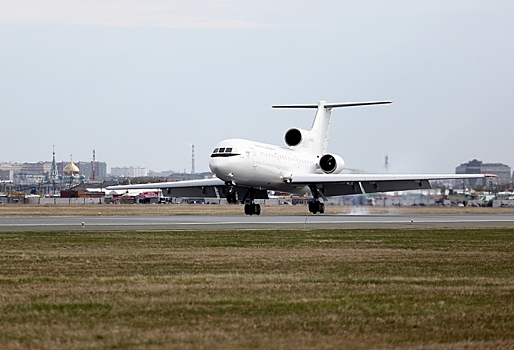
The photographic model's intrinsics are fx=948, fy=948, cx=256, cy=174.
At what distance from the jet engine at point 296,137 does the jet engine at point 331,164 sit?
166cm

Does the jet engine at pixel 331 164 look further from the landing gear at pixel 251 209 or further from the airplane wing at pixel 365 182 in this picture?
the landing gear at pixel 251 209

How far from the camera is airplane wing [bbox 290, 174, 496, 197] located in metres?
53.5

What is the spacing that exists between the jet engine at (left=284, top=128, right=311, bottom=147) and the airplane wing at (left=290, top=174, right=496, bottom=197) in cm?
448

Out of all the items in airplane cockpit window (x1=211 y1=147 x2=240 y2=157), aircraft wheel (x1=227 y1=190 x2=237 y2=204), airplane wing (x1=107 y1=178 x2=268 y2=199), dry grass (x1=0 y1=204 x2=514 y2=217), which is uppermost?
airplane cockpit window (x1=211 y1=147 x2=240 y2=157)

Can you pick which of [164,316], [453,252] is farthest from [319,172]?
[164,316]

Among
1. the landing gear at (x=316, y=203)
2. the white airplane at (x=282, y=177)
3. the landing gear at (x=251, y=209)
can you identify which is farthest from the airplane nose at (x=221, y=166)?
the landing gear at (x=316, y=203)

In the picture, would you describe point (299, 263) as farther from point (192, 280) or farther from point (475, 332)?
point (475, 332)

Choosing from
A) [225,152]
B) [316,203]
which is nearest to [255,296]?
[225,152]

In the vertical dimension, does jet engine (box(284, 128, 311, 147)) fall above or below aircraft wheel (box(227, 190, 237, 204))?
above

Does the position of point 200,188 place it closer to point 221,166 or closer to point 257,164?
point 257,164

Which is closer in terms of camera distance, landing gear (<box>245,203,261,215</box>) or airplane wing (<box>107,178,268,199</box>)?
landing gear (<box>245,203,261,215</box>)

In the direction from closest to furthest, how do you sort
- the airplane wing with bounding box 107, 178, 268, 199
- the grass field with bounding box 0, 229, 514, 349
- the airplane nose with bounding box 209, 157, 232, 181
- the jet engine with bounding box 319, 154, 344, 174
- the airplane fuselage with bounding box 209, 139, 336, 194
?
1. the grass field with bounding box 0, 229, 514, 349
2. the airplane nose with bounding box 209, 157, 232, 181
3. the airplane fuselage with bounding box 209, 139, 336, 194
4. the airplane wing with bounding box 107, 178, 268, 199
5. the jet engine with bounding box 319, 154, 344, 174

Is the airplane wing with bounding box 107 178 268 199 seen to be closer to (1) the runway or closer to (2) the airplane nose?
(2) the airplane nose

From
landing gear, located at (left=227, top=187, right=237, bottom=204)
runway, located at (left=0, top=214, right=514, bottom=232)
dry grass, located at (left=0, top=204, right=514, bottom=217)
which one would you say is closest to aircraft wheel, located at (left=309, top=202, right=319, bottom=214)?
dry grass, located at (left=0, top=204, right=514, bottom=217)
